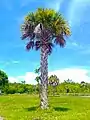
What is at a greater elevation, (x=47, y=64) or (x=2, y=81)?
(x=2, y=81)

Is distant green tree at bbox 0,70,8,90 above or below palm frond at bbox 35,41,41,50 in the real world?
above

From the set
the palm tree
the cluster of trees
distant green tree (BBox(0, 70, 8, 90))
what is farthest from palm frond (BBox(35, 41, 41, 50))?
distant green tree (BBox(0, 70, 8, 90))

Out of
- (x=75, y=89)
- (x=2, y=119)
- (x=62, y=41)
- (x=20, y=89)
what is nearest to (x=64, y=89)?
(x=75, y=89)

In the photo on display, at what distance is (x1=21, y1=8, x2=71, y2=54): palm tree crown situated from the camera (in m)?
46.9

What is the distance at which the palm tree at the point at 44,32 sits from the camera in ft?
153

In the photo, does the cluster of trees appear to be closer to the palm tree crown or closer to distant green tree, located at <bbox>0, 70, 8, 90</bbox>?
distant green tree, located at <bbox>0, 70, 8, 90</bbox>

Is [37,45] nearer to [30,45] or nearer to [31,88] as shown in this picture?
[30,45]

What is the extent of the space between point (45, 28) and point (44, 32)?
0.58m

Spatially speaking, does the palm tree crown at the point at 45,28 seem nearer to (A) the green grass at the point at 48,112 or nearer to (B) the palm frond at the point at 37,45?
(B) the palm frond at the point at 37,45

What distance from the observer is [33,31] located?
157 feet

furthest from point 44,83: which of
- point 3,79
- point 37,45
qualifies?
point 3,79

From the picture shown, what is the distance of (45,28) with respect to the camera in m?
47.4

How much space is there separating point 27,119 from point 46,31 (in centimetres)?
1846

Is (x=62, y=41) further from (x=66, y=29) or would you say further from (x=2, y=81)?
(x=2, y=81)
